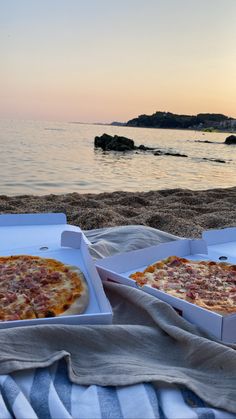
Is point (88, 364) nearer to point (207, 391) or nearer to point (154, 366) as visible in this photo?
point (154, 366)

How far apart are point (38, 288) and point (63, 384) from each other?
682mm

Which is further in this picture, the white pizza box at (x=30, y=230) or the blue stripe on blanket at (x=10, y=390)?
the white pizza box at (x=30, y=230)

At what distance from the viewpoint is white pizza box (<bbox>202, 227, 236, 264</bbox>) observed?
233cm

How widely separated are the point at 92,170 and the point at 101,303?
505 inches

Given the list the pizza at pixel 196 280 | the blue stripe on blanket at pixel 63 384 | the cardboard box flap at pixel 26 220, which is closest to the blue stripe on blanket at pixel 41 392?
the blue stripe on blanket at pixel 63 384

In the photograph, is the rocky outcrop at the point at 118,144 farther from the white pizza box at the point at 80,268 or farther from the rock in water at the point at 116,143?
the white pizza box at the point at 80,268

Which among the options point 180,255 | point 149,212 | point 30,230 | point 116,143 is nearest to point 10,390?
point 180,255

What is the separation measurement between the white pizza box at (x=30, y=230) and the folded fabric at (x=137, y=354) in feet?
3.22

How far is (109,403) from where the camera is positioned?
1.13 m

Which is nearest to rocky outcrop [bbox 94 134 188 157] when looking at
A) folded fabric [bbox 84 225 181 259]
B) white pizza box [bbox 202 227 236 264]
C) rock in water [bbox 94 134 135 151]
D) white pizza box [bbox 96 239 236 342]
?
rock in water [bbox 94 134 135 151]

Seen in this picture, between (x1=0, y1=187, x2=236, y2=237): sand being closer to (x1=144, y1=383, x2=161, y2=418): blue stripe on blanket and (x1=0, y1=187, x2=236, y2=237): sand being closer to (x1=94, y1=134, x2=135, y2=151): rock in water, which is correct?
(x1=144, y1=383, x2=161, y2=418): blue stripe on blanket

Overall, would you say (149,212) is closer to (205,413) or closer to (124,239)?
(124,239)

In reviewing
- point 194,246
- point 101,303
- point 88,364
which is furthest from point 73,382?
point 194,246

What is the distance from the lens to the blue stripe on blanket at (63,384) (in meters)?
1.13
